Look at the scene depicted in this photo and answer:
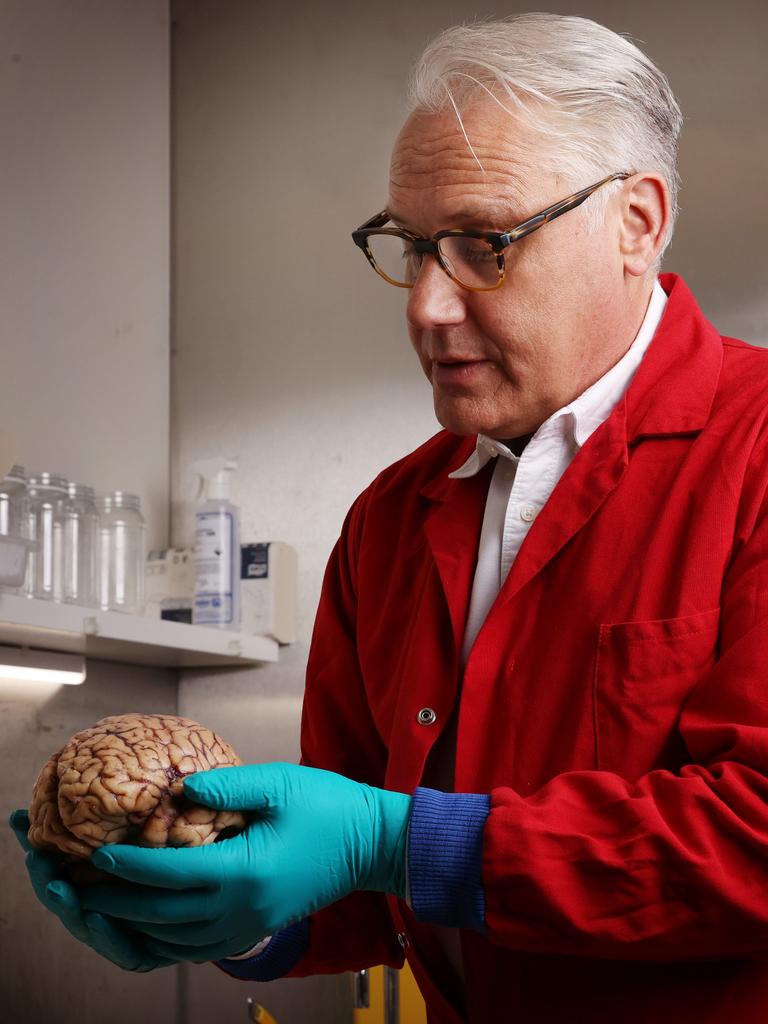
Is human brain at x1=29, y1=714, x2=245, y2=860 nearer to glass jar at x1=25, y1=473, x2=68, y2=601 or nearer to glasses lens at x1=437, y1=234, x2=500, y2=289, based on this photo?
glasses lens at x1=437, y1=234, x2=500, y2=289

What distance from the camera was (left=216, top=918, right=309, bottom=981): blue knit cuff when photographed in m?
1.11

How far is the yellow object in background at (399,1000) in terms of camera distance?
5.84 ft

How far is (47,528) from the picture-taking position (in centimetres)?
180

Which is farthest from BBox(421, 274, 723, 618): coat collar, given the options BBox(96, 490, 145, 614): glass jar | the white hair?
BBox(96, 490, 145, 614): glass jar

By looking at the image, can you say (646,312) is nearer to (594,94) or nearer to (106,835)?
(594,94)

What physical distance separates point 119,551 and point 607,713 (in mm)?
1248

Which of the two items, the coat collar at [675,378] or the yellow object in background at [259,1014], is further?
the yellow object in background at [259,1014]

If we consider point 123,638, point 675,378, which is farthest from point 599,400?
point 123,638

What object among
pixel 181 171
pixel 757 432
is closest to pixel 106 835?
pixel 757 432

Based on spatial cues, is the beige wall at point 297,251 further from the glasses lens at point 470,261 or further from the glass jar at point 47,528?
the glasses lens at point 470,261

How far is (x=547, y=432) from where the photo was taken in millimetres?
1106

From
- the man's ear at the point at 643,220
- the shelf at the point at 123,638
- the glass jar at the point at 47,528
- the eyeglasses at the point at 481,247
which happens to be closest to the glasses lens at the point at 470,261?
the eyeglasses at the point at 481,247

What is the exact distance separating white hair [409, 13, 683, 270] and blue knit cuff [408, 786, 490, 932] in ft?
1.80

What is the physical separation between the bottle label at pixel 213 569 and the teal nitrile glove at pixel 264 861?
3.61 ft
